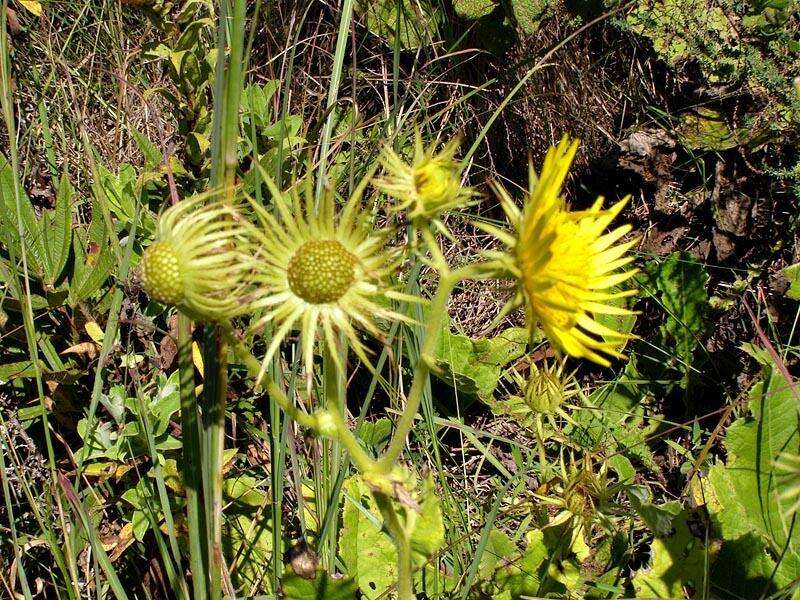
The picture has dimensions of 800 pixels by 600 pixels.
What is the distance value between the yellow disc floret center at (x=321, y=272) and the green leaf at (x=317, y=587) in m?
0.66

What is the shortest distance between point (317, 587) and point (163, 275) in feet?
2.58

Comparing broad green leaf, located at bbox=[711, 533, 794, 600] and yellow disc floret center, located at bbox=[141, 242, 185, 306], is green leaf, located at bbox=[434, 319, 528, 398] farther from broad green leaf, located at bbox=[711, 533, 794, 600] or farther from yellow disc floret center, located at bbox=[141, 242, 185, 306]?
yellow disc floret center, located at bbox=[141, 242, 185, 306]

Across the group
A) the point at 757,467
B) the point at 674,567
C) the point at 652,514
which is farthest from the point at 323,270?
the point at 757,467

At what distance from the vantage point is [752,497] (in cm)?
201

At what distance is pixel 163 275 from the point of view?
3.39ft

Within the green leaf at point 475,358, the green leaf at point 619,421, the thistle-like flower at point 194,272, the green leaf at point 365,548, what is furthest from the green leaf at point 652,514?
the thistle-like flower at point 194,272

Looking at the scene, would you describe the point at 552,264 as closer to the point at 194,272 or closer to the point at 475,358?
the point at 194,272

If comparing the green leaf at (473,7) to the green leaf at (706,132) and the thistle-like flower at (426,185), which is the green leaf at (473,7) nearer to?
the green leaf at (706,132)

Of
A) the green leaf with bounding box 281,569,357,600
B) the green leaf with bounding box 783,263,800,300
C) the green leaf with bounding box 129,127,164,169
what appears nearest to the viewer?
the green leaf with bounding box 281,569,357,600

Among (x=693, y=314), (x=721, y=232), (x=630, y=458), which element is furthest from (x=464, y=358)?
(x=721, y=232)

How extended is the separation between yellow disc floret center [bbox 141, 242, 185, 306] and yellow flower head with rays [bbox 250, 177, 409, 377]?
0.10 m

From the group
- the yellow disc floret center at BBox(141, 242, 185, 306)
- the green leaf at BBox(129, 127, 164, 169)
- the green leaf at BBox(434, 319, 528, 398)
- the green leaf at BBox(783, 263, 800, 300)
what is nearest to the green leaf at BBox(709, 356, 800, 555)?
the green leaf at BBox(783, 263, 800, 300)

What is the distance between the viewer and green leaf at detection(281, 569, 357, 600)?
150 centimetres

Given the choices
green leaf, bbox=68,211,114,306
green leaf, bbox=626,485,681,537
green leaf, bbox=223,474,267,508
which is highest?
green leaf, bbox=68,211,114,306
